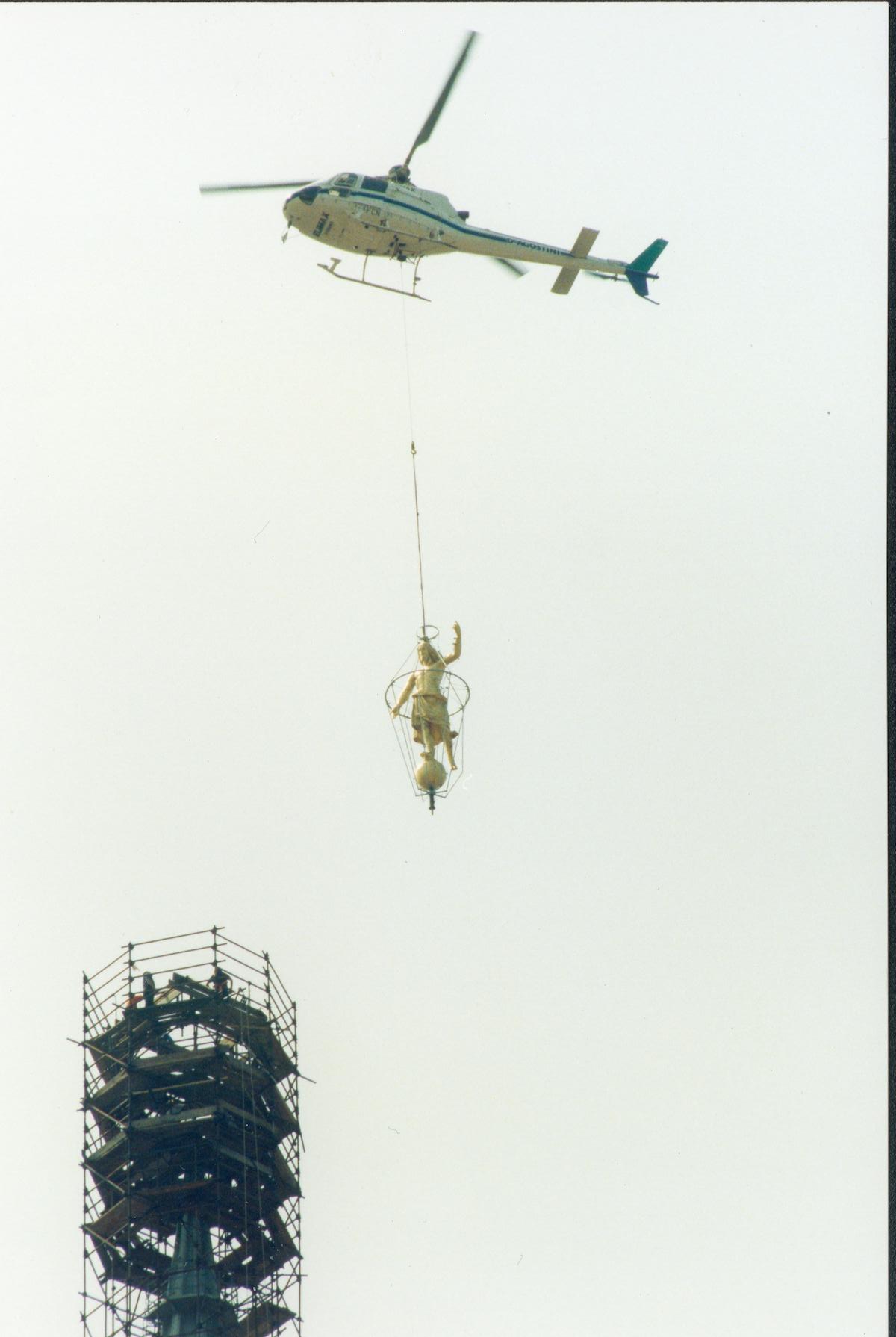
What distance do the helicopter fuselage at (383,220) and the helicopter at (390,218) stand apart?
0.6 inches

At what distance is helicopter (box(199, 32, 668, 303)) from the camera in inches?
1790

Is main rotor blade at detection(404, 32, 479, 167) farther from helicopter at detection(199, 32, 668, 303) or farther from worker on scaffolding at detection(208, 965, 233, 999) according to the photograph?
worker on scaffolding at detection(208, 965, 233, 999)

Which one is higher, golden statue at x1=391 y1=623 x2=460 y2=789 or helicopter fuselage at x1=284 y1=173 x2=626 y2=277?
helicopter fuselage at x1=284 y1=173 x2=626 y2=277

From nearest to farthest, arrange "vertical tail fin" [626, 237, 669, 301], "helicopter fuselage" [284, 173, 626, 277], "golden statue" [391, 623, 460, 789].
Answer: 1. "golden statue" [391, 623, 460, 789]
2. "helicopter fuselage" [284, 173, 626, 277]
3. "vertical tail fin" [626, 237, 669, 301]

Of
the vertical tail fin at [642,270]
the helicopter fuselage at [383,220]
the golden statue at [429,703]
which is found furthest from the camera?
the vertical tail fin at [642,270]

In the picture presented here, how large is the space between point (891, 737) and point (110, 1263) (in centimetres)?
2553

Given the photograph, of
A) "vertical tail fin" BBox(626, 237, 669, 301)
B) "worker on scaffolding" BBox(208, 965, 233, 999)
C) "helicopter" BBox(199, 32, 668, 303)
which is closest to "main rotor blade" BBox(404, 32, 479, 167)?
"helicopter" BBox(199, 32, 668, 303)

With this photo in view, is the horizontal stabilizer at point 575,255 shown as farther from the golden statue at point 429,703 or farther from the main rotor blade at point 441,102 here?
the golden statue at point 429,703

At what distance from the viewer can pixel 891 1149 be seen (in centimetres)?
2650

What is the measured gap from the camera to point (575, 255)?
50.9 metres

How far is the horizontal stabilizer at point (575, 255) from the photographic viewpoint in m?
50.8

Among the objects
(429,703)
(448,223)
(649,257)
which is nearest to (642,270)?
(649,257)

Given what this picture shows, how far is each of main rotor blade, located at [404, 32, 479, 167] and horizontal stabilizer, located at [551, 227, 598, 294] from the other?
5396 millimetres

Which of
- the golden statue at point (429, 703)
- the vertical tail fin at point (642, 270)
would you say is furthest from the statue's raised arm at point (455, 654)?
the vertical tail fin at point (642, 270)
